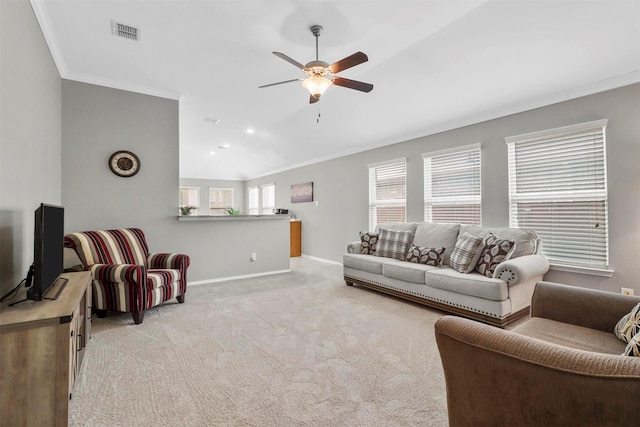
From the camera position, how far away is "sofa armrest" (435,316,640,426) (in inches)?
32.9

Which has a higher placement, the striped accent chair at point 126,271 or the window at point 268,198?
the window at point 268,198

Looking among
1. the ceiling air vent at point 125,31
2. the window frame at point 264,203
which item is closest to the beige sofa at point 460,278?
the ceiling air vent at point 125,31

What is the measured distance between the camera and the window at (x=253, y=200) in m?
9.91

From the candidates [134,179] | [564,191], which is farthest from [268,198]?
[564,191]

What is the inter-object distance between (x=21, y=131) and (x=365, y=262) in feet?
12.1

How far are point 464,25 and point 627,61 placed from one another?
1547 mm

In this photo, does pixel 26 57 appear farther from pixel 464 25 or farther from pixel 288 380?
pixel 464 25

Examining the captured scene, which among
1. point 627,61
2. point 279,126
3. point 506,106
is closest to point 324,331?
point 506,106

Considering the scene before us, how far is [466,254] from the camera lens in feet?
11.1

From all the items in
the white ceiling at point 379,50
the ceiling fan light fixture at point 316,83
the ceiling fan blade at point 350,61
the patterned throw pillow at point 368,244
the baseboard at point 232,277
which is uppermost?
the white ceiling at point 379,50

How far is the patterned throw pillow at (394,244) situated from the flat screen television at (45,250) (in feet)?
11.7

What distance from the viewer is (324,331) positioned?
2846mm

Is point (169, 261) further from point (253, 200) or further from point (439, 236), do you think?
point (253, 200)

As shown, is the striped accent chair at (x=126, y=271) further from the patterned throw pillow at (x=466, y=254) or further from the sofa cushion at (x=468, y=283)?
the patterned throw pillow at (x=466, y=254)
